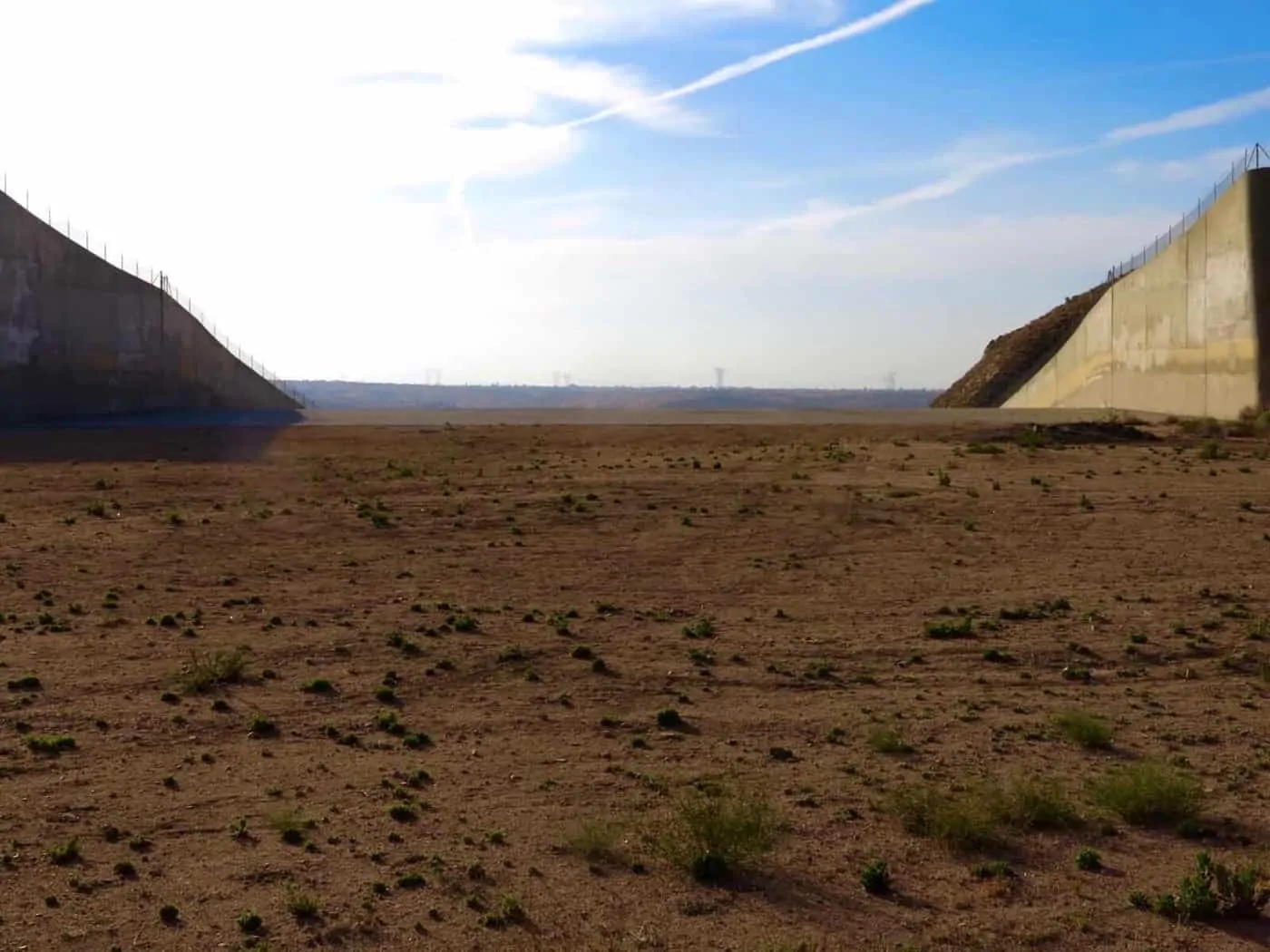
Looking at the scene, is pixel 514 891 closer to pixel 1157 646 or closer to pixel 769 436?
pixel 1157 646

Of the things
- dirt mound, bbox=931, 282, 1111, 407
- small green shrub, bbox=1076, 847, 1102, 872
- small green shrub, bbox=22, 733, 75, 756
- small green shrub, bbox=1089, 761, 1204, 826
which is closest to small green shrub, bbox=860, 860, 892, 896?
small green shrub, bbox=1076, 847, 1102, 872

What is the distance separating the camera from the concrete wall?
122 ft

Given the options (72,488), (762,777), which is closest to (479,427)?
(72,488)

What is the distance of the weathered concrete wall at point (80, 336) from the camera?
42250mm

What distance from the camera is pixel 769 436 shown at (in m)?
37.7

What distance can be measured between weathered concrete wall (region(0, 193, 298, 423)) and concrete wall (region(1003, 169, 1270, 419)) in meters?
31.5

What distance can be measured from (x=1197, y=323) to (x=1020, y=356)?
99.8ft

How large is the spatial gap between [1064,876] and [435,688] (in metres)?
6.45

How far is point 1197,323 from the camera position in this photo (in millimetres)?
41438

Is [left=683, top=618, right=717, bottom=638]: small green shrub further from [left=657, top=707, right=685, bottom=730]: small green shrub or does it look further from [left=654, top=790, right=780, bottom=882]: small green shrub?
[left=654, top=790, right=780, bottom=882]: small green shrub

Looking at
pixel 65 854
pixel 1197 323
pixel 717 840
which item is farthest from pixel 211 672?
pixel 1197 323

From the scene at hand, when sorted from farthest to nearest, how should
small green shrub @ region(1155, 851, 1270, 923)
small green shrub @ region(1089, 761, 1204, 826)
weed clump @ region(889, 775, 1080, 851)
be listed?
small green shrub @ region(1089, 761, 1204, 826)
weed clump @ region(889, 775, 1080, 851)
small green shrub @ region(1155, 851, 1270, 923)

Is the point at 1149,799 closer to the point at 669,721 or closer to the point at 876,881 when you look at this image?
the point at 876,881

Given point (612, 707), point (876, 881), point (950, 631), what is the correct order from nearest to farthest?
point (876, 881), point (612, 707), point (950, 631)
